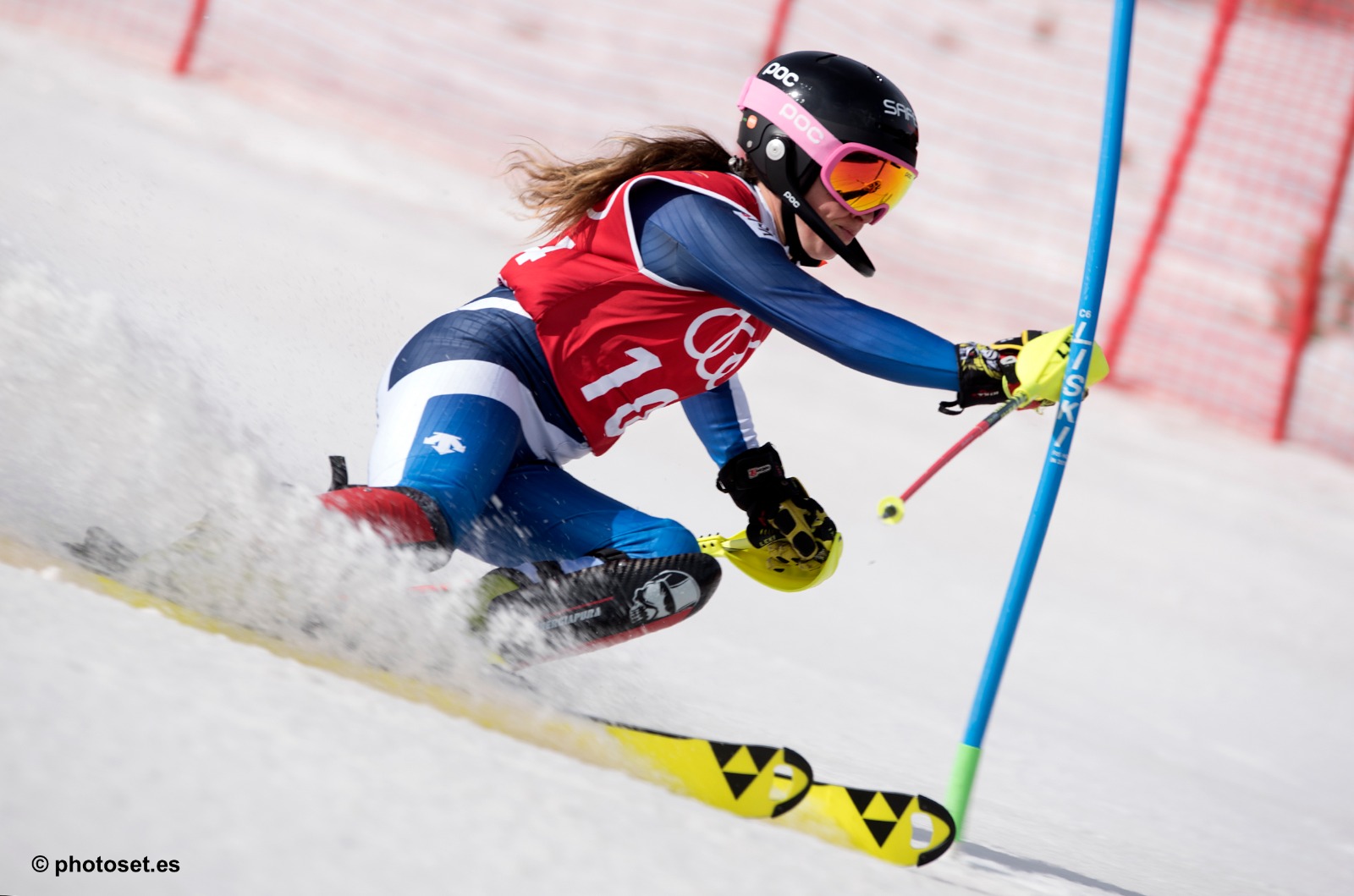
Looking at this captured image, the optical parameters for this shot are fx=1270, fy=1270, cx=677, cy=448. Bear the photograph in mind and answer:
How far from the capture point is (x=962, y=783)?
235 cm

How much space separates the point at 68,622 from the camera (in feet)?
6.07

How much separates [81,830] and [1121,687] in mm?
3936

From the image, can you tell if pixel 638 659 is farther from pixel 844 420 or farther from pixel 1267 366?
pixel 1267 366

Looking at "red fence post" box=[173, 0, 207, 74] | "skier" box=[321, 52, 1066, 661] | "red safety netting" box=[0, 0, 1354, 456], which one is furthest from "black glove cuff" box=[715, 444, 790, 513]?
"red fence post" box=[173, 0, 207, 74]

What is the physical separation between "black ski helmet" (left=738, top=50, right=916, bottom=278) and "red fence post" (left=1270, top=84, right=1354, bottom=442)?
5.45 meters

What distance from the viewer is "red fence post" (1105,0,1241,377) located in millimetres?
7352

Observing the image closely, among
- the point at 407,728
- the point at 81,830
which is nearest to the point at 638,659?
the point at 407,728

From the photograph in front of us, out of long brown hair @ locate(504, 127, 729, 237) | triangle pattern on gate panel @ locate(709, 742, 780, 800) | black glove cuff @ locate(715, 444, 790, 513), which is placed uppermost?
long brown hair @ locate(504, 127, 729, 237)

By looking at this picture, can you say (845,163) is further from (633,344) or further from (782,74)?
(633,344)

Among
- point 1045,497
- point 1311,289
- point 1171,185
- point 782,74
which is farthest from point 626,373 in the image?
point 1311,289

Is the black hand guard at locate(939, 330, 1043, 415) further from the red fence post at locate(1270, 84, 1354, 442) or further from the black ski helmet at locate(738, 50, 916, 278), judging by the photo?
the red fence post at locate(1270, 84, 1354, 442)

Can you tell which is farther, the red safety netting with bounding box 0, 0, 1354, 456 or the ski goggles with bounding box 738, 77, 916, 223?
the red safety netting with bounding box 0, 0, 1354, 456

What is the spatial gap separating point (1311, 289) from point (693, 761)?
6.38 m

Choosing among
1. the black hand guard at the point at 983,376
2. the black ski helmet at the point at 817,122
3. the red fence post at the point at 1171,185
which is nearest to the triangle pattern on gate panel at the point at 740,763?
the black hand guard at the point at 983,376
